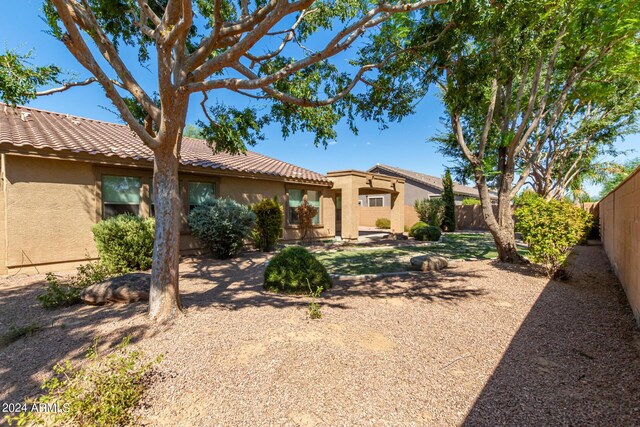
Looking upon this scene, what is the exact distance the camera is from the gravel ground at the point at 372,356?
2.67 meters

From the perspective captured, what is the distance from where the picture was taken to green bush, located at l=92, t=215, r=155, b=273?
8.16 meters

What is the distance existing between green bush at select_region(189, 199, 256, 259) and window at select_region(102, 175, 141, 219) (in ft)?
5.99

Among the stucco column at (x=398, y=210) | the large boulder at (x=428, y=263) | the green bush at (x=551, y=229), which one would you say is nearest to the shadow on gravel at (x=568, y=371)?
the green bush at (x=551, y=229)

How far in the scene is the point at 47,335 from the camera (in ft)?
13.8

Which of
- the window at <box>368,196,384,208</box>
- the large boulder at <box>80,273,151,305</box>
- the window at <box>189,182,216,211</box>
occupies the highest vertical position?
the window at <box>368,196,384,208</box>

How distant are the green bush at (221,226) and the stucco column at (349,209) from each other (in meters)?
6.84

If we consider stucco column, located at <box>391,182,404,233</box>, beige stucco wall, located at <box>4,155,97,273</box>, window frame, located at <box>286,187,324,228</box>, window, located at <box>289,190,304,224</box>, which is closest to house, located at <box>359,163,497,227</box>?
stucco column, located at <box>391,182,404,233</box>

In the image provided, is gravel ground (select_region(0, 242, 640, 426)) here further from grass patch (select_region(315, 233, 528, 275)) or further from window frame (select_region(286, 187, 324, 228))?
window frame (select_region(286, 187, 324, 228))

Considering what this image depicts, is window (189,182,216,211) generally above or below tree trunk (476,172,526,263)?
above

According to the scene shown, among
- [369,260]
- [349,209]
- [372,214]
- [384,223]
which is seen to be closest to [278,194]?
[349,209]

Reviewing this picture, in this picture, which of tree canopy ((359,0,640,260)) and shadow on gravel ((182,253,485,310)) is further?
tree canopy ((359,0,640,260))

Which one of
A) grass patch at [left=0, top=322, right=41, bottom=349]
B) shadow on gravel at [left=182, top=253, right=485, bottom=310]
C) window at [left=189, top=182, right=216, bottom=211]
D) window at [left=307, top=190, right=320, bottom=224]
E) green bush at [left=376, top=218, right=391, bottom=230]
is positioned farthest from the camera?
green bush at [left=376, top=218, right=391, bottom=230]

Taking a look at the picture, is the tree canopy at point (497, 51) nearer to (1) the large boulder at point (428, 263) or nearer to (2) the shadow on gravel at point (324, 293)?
(1) the large boulder at point (428, 263)

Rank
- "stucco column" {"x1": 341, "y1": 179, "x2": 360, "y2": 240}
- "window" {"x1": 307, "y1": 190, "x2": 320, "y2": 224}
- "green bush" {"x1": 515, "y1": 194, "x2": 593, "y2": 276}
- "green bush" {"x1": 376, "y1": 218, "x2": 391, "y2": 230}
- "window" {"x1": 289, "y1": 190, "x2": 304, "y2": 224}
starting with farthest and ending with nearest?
"green bush" {"x1": 376, "y1": 218, "x2": 391, "y2": 230}
"stucco column" {"x1": 341, "y1": 179, "x2": 360, "y2": 240}
"window" {"x1": 307, "y1": 190, "x2": 320, "y2": 224}
"window" {"x1": 289, "y1": 190, "x2": 304, "y2": 224}
"green bush" {"x1": 515, "y1": 194, "x2": 593, "y2": 276}
